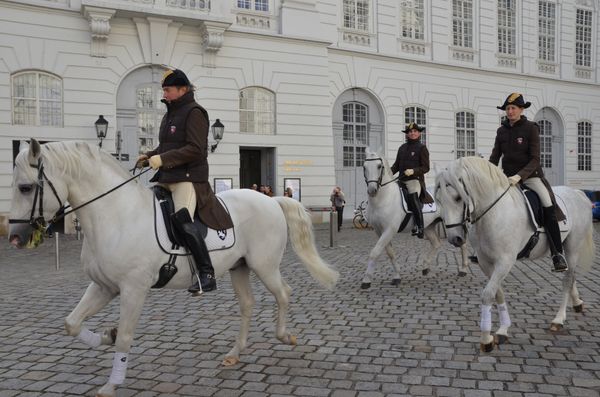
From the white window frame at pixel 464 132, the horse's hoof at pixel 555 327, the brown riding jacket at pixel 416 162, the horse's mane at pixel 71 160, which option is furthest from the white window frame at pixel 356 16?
the horse's mane at pixel 71 160

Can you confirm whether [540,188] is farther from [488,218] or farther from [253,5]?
[253,5]

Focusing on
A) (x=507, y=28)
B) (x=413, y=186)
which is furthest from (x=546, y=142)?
(x=413, y=186)

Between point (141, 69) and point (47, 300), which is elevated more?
point (141, 69)

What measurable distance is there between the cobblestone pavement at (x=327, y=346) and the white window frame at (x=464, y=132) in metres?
20.2

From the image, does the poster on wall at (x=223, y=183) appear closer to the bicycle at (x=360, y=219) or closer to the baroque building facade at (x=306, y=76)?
the baroque building facade at (x=306, y=76)

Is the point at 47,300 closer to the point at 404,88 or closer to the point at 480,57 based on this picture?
the point at 404,88

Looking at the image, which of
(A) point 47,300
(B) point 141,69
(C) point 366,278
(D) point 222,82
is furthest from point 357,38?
(A) point 47,300

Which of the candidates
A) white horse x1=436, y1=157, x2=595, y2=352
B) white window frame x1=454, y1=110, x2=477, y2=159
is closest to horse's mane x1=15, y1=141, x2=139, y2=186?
white horse x1=436, y1=157, x2=595, y2=352

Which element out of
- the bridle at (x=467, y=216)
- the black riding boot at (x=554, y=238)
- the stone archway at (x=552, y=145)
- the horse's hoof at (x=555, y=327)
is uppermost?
the stone archway at (x=552, y=145)

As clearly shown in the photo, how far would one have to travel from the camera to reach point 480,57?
95.8 feet

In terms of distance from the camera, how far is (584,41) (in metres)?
33.6

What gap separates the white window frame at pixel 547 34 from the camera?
1251 inches

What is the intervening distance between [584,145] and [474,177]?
32677mm

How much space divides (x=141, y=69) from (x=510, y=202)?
17552 mm
